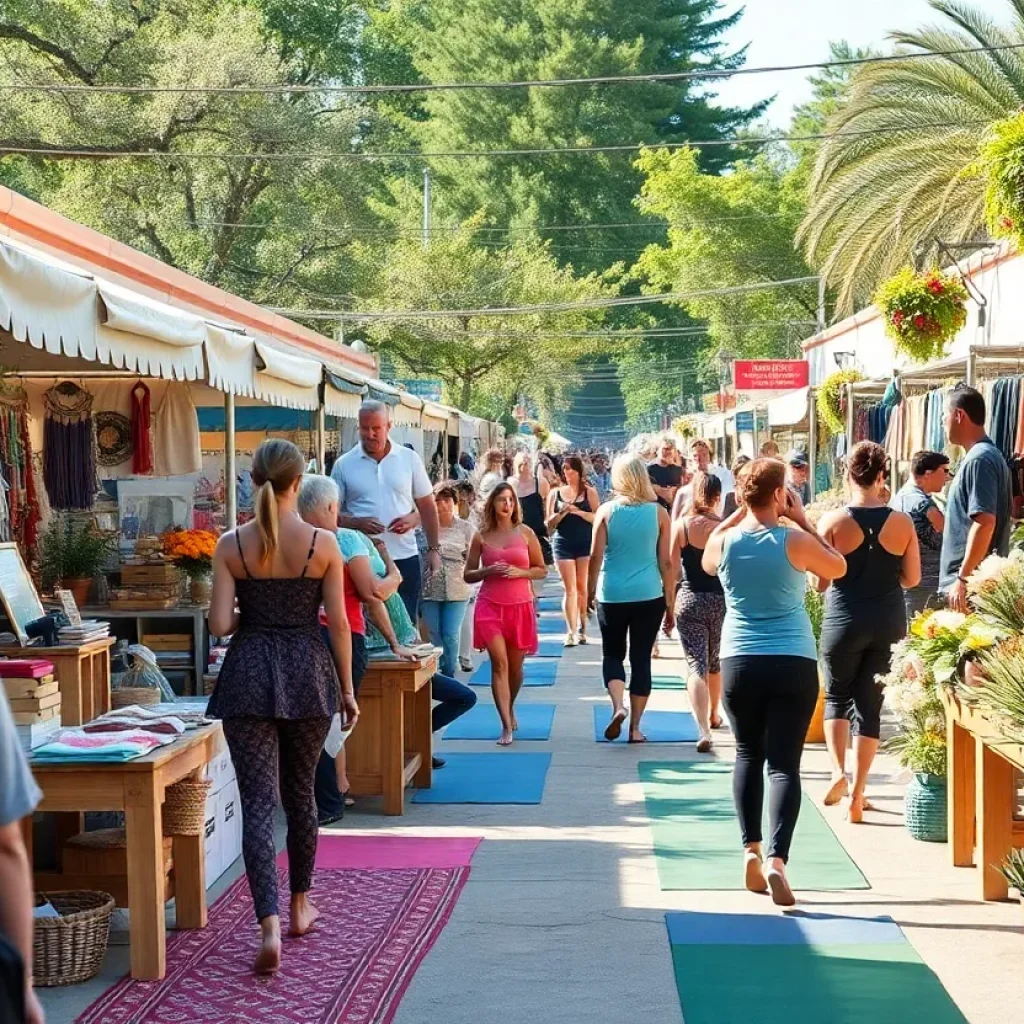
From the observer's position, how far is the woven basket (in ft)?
25.2

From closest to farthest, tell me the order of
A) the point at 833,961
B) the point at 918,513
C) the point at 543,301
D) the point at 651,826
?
the point at 833,961, the point at 651,826, the point at 918,513, the point at 543,301

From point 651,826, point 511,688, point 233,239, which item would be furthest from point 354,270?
point 651,826

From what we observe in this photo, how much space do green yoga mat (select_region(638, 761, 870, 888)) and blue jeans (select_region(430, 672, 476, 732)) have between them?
3.68 feet

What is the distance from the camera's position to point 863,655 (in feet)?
26.6

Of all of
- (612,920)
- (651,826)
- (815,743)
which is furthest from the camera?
(815,743)

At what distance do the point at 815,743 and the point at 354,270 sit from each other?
3620cm

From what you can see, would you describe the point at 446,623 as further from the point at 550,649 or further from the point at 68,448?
the point at 550,649

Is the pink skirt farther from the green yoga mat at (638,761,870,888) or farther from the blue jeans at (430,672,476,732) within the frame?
the green yoga mat at (638,761,870,888)

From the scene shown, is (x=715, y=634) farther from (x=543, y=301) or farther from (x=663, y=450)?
(x=543, y=301)

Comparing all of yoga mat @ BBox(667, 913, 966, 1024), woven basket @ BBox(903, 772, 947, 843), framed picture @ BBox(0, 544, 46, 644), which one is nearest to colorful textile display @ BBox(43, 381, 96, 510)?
framed picture @ BBox(0, 544, 46, 644)

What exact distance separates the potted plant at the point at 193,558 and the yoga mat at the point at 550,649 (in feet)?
19.1

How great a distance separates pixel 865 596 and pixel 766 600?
60.2 inches

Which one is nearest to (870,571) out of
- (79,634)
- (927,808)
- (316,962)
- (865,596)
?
(865,596)

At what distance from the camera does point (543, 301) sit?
51125 millimetres
